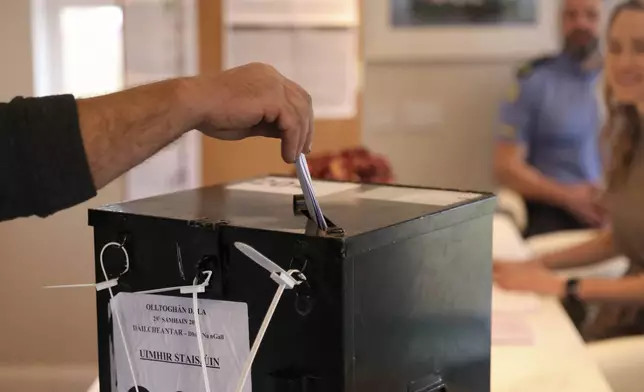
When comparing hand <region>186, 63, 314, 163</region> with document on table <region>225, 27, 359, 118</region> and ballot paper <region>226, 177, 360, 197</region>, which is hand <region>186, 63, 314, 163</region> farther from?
document on table <region>225, 27, 359, 118</region>

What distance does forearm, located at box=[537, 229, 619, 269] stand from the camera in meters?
1.93

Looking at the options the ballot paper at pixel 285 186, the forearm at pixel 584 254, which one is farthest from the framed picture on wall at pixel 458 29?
the ballot paper at pixel 285 186

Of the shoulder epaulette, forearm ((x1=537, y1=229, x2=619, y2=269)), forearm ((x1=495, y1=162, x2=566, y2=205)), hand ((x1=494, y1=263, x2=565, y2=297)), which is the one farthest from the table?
the shoulder epaulette

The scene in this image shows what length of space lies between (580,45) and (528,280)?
5.45 ft

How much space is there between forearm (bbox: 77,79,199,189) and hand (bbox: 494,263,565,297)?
1020 millimetres

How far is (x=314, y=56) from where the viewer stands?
103 inches

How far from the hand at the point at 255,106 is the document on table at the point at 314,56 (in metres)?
1.83

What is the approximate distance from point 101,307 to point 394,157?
2502mm

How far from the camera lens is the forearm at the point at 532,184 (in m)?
2.95

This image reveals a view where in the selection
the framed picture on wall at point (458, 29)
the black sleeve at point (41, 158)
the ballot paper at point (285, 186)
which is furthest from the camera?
the framed picture on wall at point (458, 29)

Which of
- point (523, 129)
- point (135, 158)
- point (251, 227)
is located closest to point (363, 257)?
point (251, 227)

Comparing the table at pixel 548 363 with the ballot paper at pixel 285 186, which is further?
the table at pixel 548 363

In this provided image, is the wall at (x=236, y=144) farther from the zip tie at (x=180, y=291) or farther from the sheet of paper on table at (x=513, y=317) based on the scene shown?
the zip tie at (x=180, y=291)

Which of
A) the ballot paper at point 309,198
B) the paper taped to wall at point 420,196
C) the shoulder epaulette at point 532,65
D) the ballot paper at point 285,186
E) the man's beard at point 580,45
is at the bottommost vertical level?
the ballot paper at point 285,186
